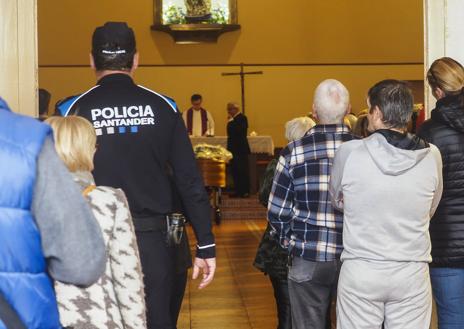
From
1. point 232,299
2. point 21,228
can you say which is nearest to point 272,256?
point 232,299

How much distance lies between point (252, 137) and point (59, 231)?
13.7 metres

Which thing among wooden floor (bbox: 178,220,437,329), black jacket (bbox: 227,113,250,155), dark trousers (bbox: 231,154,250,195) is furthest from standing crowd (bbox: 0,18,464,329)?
black jacket (bbox: 227,113,250,155)

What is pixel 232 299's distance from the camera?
23.9ft

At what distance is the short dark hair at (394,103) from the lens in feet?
11.6

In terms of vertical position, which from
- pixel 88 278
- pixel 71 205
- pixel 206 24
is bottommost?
pixel 88 278

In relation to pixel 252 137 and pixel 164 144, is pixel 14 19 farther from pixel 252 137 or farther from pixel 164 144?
pixel 252 137

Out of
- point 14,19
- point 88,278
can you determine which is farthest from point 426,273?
point 14,19

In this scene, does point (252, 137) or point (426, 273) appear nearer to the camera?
point (426, 273)

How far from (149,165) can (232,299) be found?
154 inches

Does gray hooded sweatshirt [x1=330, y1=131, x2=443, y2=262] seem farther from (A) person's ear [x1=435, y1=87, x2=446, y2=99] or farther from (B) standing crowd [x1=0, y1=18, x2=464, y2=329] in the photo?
(A) person's ear [x1=435, y1=87, x2=446, y2=99]

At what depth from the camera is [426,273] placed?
3545mm

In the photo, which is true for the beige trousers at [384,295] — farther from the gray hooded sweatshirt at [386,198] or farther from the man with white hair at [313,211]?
the man with white hair at [313,211]

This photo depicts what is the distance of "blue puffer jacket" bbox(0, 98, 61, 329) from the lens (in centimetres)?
186

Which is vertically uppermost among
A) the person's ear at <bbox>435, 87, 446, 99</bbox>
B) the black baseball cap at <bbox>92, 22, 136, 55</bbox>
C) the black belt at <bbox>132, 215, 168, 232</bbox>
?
the black baseball cap at <bbox>92, 22, 136, 55</bbox>
